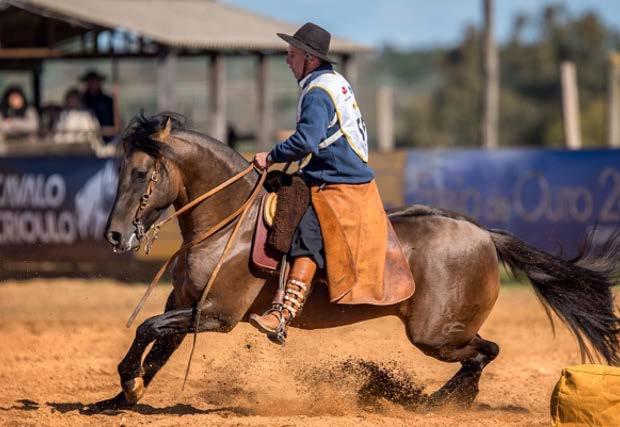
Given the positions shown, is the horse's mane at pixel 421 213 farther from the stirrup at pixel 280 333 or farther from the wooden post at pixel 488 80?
the wooden post at pixel 488 80

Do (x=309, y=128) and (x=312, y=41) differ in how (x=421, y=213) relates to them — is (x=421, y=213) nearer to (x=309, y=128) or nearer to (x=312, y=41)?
(x=309, y=128)

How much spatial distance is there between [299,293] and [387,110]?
11.9m

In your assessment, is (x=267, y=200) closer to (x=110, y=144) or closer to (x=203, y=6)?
(x=110, y=144)

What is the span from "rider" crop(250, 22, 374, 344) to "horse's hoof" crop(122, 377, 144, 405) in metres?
0.86

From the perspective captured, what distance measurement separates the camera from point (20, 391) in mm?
7691

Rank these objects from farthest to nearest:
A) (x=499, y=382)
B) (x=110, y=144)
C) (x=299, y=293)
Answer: (x=110, y=144) → (x=499, y=382) → (x=299, y=293)

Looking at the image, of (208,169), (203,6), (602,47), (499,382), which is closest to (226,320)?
(208,169)

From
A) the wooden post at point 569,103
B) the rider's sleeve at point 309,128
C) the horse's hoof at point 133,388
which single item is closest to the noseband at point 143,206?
the rider's sleeve at point 309,128

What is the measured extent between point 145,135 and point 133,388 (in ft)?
5.25

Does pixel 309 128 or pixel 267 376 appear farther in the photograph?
pixel 267 376

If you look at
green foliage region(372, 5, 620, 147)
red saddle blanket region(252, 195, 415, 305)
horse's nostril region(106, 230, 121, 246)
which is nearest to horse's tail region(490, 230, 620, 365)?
red saddle blanket region(252, 195, 415, 305)

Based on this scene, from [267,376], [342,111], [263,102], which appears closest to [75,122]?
[263,102]

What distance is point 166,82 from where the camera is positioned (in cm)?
1662

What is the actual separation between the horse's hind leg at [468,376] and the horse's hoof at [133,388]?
199 cm
